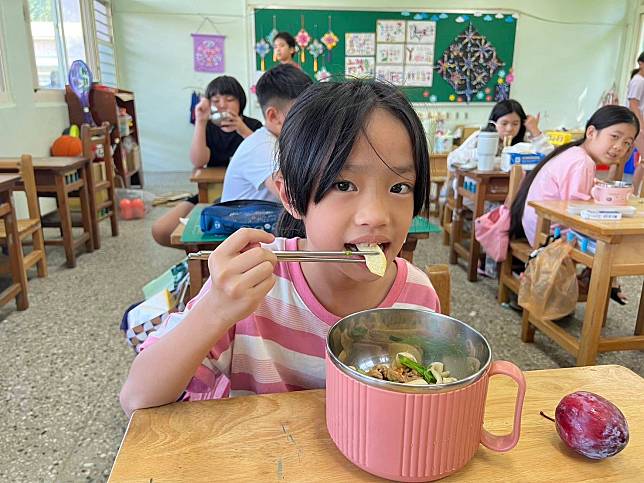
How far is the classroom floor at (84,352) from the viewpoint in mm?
1585

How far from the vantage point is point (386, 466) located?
1.61 feet

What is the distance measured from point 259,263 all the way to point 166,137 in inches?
261

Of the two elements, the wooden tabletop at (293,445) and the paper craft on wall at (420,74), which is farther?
the paper craft on wall at (420,74)

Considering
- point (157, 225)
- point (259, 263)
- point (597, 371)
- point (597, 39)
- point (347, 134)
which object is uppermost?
point (597, 39)

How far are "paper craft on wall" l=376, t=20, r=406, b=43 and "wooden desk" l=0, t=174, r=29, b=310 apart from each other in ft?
16.8

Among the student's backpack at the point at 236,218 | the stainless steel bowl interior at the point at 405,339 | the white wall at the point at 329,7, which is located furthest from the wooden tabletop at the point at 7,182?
the white wall at the point at 329,7

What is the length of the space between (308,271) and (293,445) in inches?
12.6

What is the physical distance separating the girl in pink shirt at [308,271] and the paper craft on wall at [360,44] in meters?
6.20

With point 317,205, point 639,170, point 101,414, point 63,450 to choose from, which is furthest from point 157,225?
point 639,170

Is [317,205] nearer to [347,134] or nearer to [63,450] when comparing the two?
[347,134]

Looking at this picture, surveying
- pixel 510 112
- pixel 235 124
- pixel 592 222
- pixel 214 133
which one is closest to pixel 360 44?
pixel 510 112

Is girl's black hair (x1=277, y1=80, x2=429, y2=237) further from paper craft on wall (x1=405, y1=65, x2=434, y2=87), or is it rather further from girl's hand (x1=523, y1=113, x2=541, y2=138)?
paper craft on wall (x1=405, y1=65, x2=434, y2=87)

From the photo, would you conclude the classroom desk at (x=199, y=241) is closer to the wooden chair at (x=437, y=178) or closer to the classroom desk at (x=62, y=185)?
the classroom desk at (x=62, y=185)

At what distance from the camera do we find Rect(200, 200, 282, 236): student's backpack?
1697 mm
